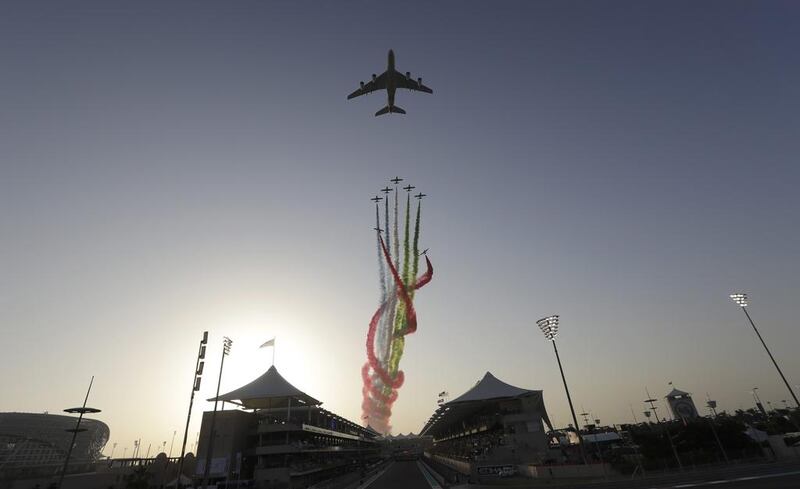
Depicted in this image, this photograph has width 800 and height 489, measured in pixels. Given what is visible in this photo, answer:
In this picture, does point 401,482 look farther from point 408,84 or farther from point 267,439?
point 408,84

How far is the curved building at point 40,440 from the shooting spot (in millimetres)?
111562

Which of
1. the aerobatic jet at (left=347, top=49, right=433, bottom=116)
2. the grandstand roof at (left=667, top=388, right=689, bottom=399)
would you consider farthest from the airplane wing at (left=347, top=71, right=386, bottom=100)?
the grandstand roof at (left=667, top=388, right=689, bottom=399)

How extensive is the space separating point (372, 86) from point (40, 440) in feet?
501

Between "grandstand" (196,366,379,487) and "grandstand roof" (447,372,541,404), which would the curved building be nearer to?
"grandstand" (196,366,379,487)

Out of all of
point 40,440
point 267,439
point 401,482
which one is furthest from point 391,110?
point 40,440

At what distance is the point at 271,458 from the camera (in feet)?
180

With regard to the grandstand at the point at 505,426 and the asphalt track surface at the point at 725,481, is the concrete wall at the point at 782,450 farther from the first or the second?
the grandstand at the point at 505,426

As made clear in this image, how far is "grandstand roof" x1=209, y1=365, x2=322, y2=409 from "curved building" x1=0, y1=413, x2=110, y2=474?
250ft

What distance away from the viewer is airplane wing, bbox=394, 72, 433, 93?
5916 cm

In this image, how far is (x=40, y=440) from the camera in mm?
120188

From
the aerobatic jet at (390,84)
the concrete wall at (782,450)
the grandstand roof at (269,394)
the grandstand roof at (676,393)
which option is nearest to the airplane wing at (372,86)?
the aerobatic jet at (390,84)

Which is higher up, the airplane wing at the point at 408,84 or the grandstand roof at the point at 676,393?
the airplane wing at the point at 408,84

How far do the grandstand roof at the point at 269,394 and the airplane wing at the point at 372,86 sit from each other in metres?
49.3

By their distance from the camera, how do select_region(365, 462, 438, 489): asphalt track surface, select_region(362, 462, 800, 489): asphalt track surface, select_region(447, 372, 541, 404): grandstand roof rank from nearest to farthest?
1. select_region(362, 462, 800, 489): asphalt track surface
2. select_region(365, 462, 438, 489): asphalt track surface
3. select_region(447, 372, 541, 404): grandstand roof
